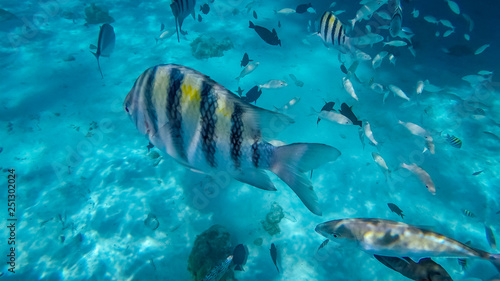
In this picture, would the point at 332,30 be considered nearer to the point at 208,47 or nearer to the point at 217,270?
the point at 217,270

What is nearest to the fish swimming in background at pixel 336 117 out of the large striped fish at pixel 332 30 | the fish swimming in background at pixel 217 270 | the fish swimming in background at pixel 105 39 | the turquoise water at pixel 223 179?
the large striped fish at pixel 332 30

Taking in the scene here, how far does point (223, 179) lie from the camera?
5.96m

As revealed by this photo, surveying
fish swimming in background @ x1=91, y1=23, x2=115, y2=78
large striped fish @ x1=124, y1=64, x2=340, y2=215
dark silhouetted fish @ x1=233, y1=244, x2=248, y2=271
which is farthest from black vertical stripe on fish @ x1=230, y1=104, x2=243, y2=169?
fish swimming in background @ x1=91, y1=23, x2=115, y2=78

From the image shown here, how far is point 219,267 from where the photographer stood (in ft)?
11.2

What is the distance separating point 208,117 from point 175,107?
0.24 m

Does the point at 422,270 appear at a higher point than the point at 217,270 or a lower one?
higher

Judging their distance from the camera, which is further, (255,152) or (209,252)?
(209,252)

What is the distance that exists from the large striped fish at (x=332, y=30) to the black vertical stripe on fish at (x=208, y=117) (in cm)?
446

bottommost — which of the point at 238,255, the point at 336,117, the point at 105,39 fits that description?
the point at 238,255

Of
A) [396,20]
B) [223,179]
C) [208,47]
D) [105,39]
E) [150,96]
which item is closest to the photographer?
[150,96]

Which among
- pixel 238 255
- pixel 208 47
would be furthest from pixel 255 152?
pixel 208 47

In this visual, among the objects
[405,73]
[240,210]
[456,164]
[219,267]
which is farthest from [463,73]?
[219,267]

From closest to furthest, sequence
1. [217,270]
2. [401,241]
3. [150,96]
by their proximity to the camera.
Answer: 1. [150,96]
2. [401,241]
3. [217,270]

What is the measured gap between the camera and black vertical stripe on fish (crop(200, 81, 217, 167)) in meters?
1.45
